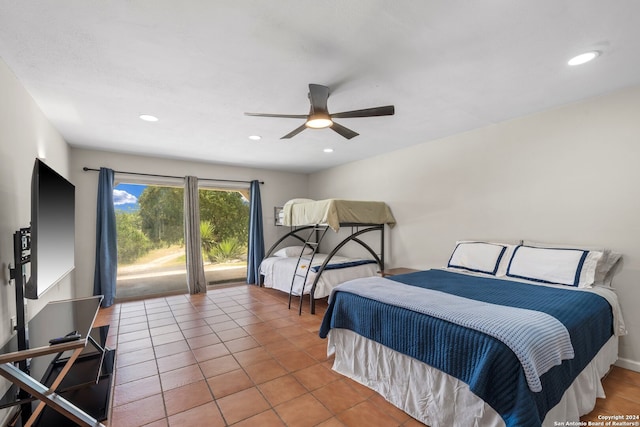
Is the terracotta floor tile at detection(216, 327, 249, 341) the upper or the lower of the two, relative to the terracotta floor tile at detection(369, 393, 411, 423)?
upper

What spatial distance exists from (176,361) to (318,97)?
2.62 meters

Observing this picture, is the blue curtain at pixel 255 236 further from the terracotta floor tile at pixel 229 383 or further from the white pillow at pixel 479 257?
the white pillow at pixel 479 257

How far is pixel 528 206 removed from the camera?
2.96m

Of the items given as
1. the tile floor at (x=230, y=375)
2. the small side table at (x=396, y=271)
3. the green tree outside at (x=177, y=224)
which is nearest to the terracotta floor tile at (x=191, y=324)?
the tile floor at (x=230, y=375)

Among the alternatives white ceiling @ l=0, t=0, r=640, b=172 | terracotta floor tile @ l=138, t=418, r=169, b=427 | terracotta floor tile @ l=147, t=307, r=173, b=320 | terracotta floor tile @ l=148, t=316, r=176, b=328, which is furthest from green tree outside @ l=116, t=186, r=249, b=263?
terracotta floor tile @ l=138, t=418, r=169, b=427

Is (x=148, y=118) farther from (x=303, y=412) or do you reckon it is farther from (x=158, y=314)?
(x=303, y=412)

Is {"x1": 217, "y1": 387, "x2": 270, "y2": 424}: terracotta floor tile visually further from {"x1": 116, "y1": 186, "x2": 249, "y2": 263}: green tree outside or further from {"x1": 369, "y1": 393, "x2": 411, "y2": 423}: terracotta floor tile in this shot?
{"x1": 116, "y1": 186, "x2": 249, "y2": 263}: green tree outside

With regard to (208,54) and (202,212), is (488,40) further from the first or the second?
(202,212)

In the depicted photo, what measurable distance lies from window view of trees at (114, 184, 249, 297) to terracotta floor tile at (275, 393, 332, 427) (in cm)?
395

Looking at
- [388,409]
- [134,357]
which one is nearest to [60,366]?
[134,357]

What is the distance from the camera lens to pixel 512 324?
153cm

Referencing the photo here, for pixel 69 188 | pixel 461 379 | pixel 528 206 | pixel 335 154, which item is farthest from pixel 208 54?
pixel 528 206

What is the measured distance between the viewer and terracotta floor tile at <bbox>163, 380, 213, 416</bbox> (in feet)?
6.36

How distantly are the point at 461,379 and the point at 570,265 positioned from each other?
1.64 metres
